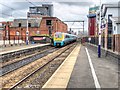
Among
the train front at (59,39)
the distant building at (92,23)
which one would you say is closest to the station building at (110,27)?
the train front at (59,39)

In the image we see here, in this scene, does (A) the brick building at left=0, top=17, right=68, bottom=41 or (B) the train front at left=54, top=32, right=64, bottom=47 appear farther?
(A) the brick building at left=0, top=17, right=68, bottom=41

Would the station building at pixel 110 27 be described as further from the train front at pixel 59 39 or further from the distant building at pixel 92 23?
the distant building at pixel 92 23

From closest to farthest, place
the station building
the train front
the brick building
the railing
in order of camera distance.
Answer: the station building < the railing < the train front < the brick building

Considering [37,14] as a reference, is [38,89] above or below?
below

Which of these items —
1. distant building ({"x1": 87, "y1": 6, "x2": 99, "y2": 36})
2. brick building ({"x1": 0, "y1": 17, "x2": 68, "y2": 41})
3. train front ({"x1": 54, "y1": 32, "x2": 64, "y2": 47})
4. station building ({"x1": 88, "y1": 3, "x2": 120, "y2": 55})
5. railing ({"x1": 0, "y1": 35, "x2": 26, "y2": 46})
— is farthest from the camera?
distant building ({"x1": 87, "y1": 6, "x2": 99, "y2": 36})

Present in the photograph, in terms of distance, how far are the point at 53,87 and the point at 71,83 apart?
1168 mm

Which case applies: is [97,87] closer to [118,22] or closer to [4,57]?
[4,57]

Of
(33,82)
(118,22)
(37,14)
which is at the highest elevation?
(37,14)

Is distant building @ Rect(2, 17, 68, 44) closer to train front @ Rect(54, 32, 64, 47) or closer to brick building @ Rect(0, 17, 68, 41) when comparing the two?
brick building @ Rect(0, 17, 68, 41)

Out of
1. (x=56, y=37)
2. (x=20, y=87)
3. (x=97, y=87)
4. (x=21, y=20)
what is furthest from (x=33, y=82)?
(x=21, y=20)

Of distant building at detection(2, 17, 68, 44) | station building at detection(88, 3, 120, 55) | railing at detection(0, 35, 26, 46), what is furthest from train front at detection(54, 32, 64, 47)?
distant building at detection(2, 17, 68, 44)

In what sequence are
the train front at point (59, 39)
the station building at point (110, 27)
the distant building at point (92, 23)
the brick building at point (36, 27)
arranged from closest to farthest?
the station building at point (110, 27), the train front at point (59, 39), the brick building at point (36, 27), the distant building at point (92, 23)

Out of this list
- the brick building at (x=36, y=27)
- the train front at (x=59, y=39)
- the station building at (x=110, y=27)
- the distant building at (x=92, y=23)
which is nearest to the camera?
the station building at (x=110, y=27)

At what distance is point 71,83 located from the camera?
11.7 m
